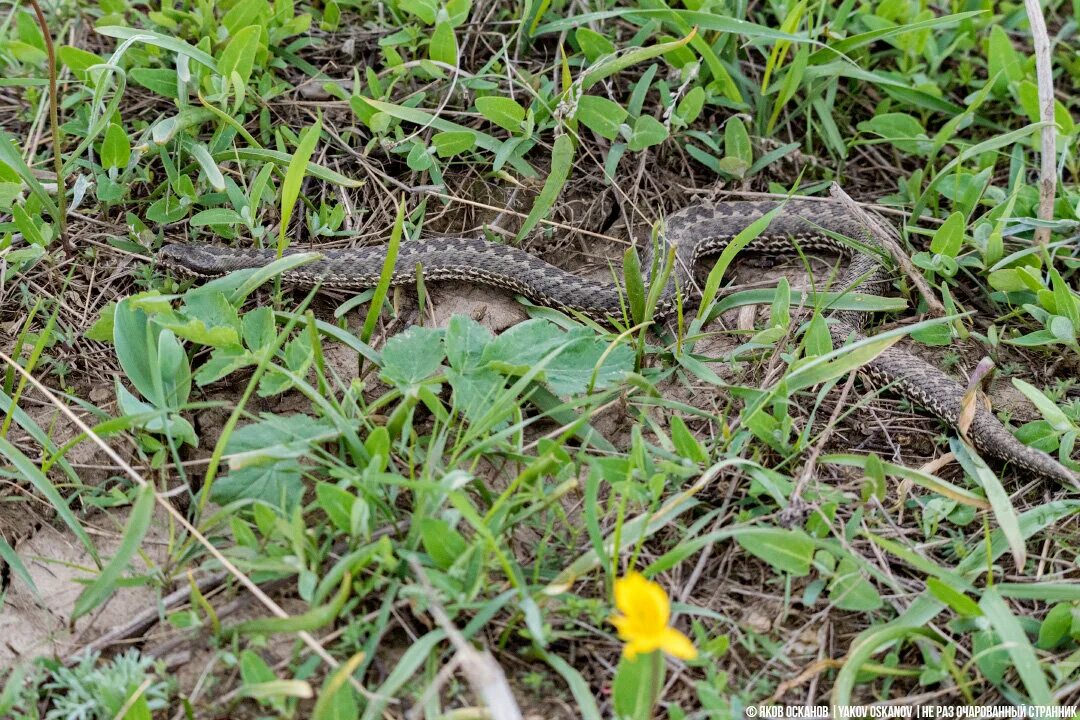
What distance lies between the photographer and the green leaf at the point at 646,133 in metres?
6.61

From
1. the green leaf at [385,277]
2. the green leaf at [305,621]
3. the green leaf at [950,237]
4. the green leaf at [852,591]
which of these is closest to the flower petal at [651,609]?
the green leaf at [305,621]

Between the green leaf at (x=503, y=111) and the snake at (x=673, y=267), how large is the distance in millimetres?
818

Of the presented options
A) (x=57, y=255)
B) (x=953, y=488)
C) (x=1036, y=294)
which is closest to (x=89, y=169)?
(x=57, y=255)

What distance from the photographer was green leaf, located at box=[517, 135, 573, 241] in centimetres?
636

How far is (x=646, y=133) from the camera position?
21.8ft

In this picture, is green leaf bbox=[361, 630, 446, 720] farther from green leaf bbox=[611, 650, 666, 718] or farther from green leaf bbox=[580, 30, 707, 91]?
green leaf bbox=[580, 30, 707, 91]

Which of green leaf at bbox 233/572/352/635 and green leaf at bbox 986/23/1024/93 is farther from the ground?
green leaf at bbox 986/23/1024/93

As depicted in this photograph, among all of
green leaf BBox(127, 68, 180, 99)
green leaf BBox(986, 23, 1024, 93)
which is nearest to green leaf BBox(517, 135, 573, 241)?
green leaf BBox(127, 68, 180, 99)

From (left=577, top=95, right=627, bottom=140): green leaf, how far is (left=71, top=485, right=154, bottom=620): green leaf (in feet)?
12.6

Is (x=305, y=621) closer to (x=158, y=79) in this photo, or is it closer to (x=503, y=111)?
(x=503, y=111)

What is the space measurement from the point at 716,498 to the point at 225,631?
2.45 meters

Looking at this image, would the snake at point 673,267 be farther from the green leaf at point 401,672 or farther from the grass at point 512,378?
the green leaf at point 401,672

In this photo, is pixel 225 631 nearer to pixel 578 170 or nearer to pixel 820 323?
pixel 820 323

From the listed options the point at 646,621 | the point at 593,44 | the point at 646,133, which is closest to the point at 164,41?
the point at 593,44
